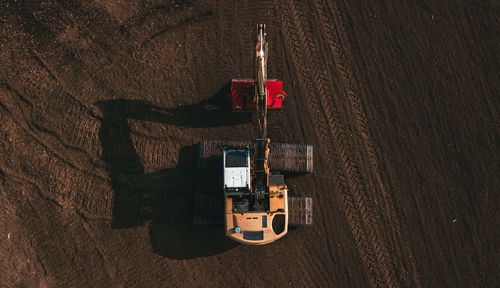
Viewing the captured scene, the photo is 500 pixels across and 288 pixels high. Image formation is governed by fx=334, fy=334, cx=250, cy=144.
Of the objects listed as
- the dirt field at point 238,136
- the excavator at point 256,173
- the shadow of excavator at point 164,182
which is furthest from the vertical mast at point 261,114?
the shadow of excavator at point 164,182

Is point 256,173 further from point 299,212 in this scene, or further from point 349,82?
point 349,82

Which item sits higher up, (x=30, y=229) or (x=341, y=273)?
(x=30, y=229)

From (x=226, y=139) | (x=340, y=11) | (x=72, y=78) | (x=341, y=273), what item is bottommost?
(x=341, y=273)

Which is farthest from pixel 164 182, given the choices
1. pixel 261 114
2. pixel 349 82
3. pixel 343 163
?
pixel 349 82

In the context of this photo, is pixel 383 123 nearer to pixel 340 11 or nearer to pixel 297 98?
pixel 297 98

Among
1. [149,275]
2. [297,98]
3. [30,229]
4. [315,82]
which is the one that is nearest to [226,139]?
[297,98]

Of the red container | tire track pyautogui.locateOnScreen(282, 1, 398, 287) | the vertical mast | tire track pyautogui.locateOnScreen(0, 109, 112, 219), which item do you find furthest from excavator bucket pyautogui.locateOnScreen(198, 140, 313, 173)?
tire track pyautogui.locateOnScreen(0, 109, 112, 219)
